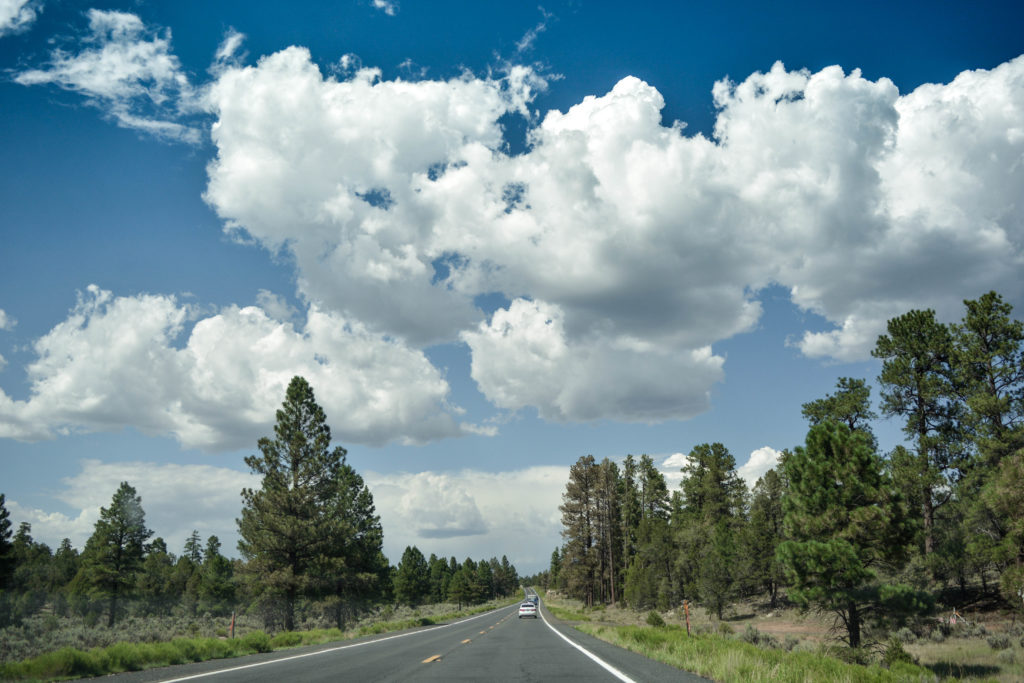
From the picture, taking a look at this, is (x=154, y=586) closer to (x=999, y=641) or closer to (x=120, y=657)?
(x=120, y=657)

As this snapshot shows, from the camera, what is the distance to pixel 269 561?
123 feet

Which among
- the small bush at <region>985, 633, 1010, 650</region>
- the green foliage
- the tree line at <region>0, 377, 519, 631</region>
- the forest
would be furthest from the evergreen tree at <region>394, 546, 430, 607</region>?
the small bush at <region>985, 633, 1010, 650</region>

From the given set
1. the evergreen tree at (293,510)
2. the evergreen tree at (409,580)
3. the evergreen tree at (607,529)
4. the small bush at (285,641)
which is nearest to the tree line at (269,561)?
the evergreen tree at (293,510)

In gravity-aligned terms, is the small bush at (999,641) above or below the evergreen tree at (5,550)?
below

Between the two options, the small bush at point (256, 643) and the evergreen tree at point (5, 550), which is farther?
the evergreen tree at point (5, 550)

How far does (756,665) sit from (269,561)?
34324mm

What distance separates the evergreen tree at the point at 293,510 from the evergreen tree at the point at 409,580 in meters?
49.3

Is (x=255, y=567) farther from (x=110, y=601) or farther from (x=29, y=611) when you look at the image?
(x=29, y=611)

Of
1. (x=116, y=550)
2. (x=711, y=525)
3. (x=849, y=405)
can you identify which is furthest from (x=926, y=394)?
(x=116, y=550)

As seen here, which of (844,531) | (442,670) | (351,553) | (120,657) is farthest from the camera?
(351,553)

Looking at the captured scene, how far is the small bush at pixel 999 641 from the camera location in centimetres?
2508

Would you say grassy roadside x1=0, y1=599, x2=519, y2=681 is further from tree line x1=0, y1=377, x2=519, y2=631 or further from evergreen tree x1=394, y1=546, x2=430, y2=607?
evergreen tree x1=394, y1=546, x2=430, y2=607

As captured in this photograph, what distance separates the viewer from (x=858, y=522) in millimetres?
23938

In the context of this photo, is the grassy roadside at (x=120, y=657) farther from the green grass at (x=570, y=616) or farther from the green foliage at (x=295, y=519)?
the green grass at (x=570, y=616)
